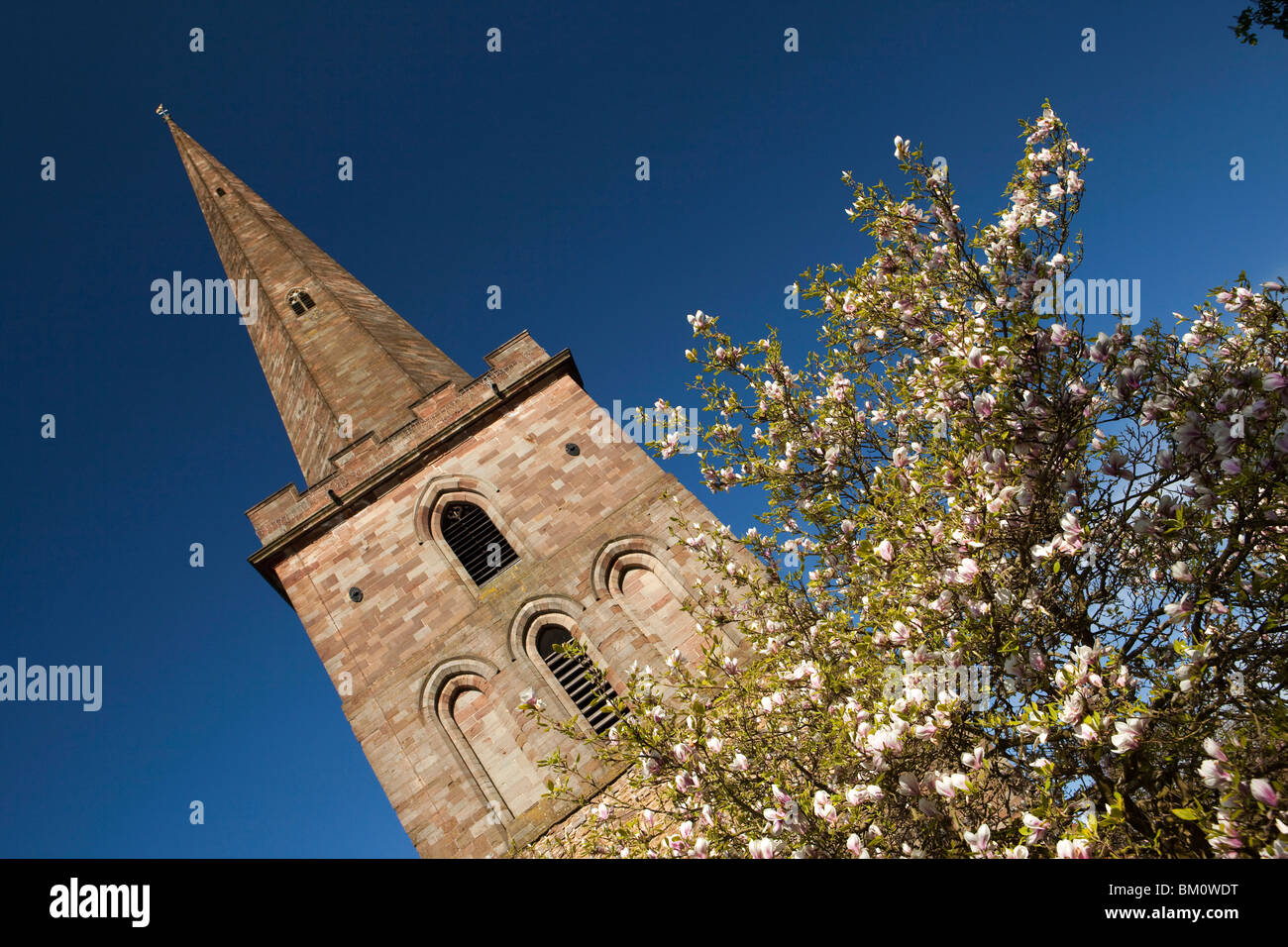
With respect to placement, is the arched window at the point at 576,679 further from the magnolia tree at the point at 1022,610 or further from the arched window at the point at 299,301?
the arched window at the point at 299,301

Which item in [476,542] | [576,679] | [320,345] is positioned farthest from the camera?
[320,345]

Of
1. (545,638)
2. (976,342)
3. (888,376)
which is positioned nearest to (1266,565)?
(976,342)

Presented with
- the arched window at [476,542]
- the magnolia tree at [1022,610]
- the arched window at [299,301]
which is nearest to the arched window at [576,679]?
the arched window at [476,542]

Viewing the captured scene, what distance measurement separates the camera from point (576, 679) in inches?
599

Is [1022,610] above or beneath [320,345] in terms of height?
beneath

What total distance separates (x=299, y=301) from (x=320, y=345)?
8.41 ft

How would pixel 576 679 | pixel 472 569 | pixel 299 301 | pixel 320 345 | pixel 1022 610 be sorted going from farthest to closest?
pixel 299 301 → pixel 320 345 → pixel 472 569 → pixel 576 679 → pixel 1022 610

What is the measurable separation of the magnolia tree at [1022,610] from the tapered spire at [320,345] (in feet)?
46.4

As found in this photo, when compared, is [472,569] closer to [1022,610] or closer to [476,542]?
[476,542]

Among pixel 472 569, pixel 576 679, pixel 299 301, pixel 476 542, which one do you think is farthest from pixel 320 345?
pixel 576 679

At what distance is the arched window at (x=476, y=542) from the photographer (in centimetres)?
1670

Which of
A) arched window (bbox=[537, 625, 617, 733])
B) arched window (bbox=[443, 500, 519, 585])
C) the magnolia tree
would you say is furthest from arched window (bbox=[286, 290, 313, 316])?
the magnolia tree
